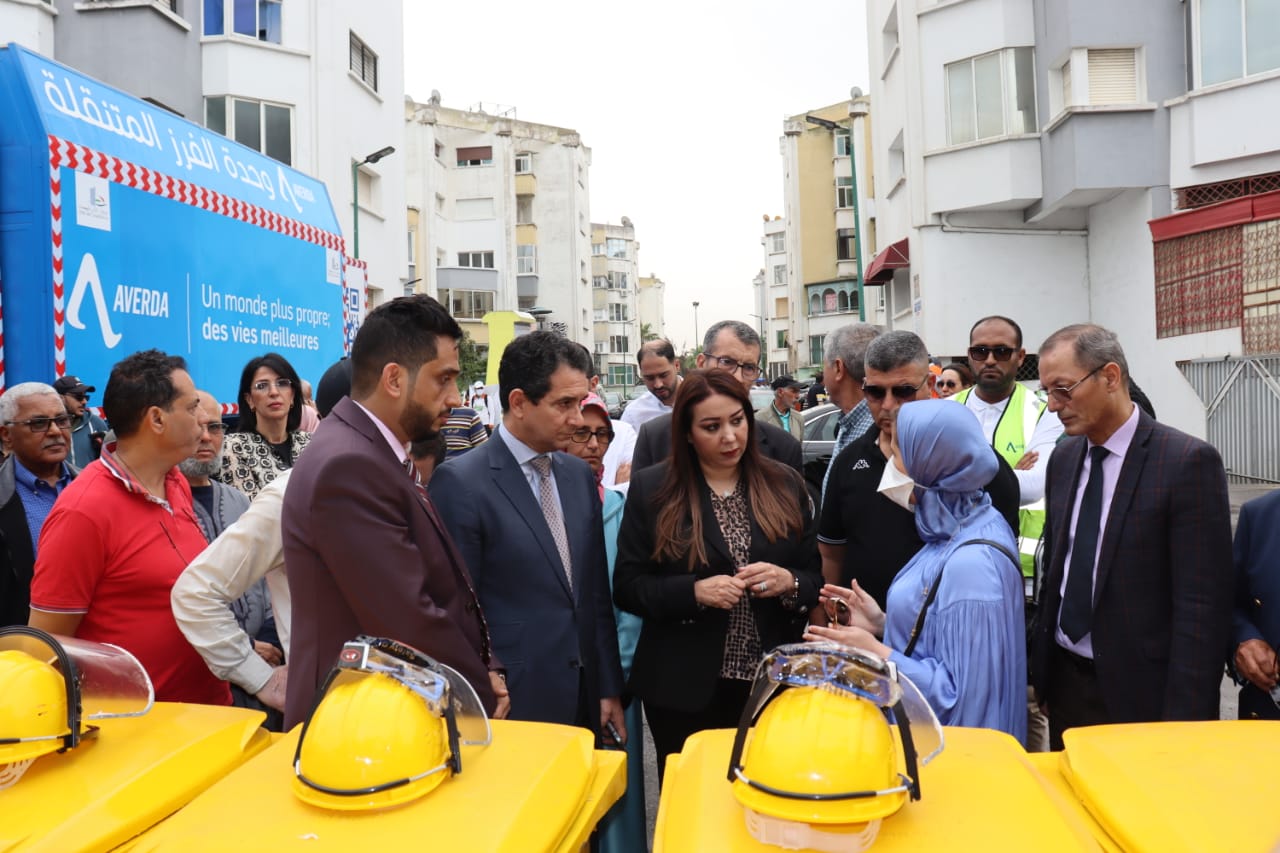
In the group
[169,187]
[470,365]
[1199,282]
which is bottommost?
[169,187]

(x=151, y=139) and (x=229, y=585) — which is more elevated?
(x=151, y=139)

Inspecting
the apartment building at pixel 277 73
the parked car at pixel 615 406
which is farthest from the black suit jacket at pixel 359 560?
the apartment building at pixel 277 73

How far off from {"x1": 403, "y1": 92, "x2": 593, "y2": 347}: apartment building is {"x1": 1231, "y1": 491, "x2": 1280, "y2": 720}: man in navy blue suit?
40.0 metres

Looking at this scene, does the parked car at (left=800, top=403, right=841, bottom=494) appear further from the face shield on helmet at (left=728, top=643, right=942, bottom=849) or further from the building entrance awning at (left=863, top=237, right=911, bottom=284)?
the face shield on helmet at (left=728, top=643, right=942, bottom=849)

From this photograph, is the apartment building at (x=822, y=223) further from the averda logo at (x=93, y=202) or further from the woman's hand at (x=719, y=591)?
the woman's hand at (x=719, y=591)

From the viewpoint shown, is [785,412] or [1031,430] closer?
[1031,430]

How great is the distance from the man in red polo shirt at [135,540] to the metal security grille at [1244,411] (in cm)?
1468

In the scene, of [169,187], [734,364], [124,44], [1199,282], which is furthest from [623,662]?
[124,44]

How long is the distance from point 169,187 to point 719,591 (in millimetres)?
4684

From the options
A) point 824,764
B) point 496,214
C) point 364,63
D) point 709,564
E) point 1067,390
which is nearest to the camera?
point 824,764

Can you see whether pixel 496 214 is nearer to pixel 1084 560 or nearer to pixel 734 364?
pixel 734 364

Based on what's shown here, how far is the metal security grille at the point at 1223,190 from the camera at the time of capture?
1544 centimetres

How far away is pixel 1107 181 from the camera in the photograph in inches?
645

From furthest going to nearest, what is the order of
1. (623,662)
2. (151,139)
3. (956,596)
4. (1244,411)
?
(1244,411)
(151,139)
(623,662)
(956,596)
